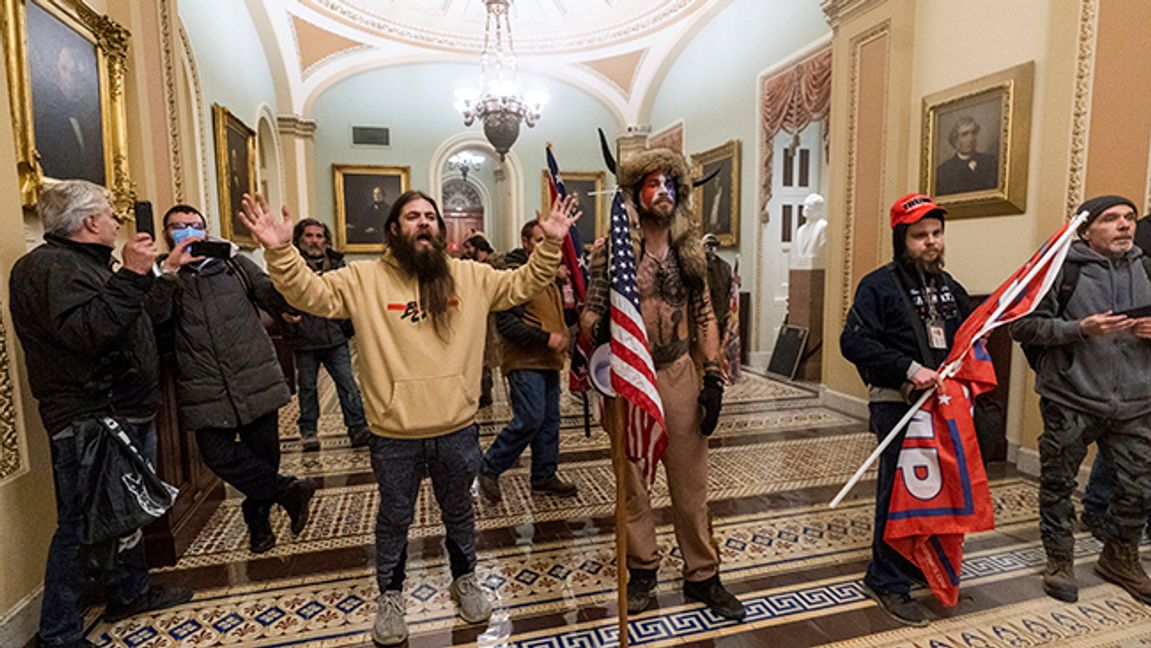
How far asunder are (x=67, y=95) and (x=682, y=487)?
3429mm

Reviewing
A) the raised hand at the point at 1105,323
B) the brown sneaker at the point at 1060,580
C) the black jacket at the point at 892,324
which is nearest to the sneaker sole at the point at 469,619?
the black jacket at the point at 892,324

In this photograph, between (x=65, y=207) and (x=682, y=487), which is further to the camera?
(x=682, y=487)

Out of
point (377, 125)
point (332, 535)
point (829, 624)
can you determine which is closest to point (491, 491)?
point (332, 535)

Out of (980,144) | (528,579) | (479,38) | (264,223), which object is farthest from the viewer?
(479,38)

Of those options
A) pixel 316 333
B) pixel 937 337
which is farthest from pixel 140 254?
pixel 937 337

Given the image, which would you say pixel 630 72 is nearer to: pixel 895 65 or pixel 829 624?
pixel 895 65

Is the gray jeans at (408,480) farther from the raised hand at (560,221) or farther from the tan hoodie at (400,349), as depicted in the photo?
the raised hand at (560,221)

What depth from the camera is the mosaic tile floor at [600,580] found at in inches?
87.4

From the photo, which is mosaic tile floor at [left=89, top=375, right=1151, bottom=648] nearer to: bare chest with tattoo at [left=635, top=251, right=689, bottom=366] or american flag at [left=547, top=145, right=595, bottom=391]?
american flag at [left=547, top=145, right=595, bottom=391]

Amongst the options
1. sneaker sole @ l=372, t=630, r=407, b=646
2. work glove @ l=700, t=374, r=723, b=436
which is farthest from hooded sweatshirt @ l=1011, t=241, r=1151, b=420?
sneaker sole @ l=372, t=630, r=407, b=646

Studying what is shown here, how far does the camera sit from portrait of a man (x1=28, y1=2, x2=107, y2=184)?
264 centimetres

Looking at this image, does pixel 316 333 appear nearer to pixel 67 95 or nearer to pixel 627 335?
pixel 67 95

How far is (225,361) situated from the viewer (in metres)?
2.59

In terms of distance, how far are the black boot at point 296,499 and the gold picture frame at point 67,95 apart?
1.63 metres
